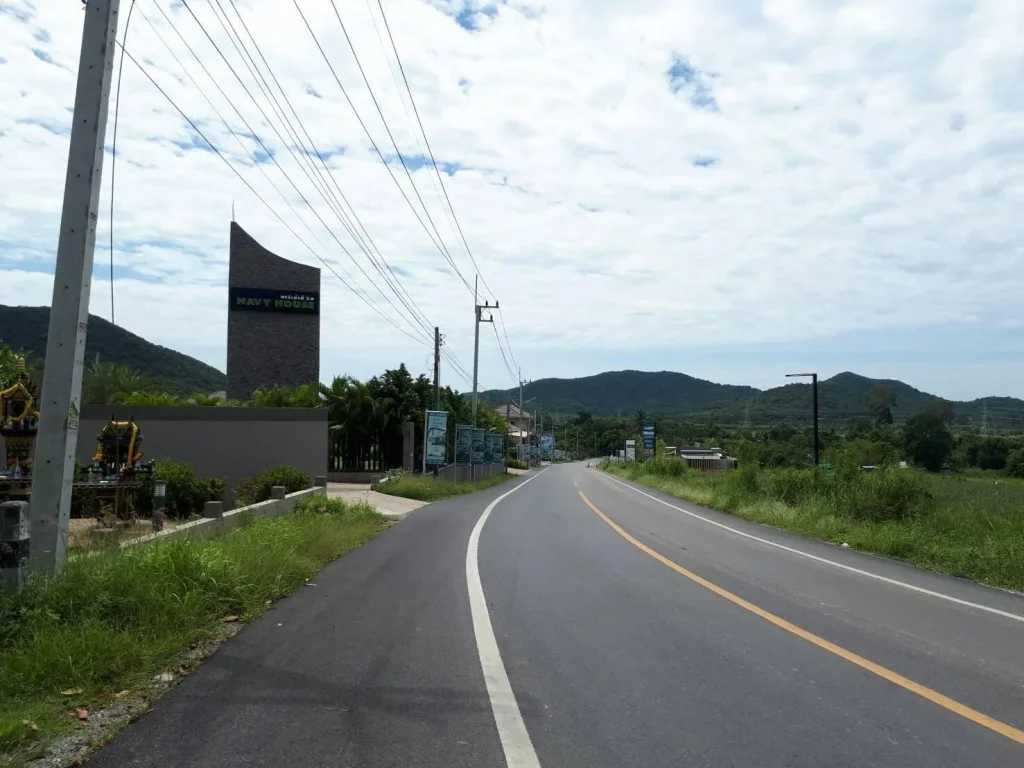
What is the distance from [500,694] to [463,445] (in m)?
35.4

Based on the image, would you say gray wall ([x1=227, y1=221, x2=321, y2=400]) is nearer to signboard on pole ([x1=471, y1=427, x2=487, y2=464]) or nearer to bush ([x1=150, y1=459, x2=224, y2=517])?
signboard on pole ([x1=471, y1=427, x2=487, y2=464])

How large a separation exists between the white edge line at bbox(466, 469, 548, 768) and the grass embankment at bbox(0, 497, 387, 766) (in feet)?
7.30

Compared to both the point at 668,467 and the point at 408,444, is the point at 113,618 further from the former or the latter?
the point at 668,467

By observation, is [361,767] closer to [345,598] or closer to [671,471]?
[345,598]

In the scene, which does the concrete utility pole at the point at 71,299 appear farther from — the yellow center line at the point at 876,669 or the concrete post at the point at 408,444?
the concrete post at the point at 408,444

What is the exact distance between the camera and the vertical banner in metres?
40.7

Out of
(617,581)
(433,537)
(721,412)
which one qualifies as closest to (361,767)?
(617,581)

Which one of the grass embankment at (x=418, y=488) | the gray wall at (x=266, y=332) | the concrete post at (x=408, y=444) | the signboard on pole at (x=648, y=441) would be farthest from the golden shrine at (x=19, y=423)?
the signboard on pole at (x=648, y=441)

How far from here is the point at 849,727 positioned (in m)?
5.19

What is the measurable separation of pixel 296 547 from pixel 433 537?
185 inches

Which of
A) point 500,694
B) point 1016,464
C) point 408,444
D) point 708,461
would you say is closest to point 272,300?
point 408,444

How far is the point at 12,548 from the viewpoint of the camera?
6.73 metres

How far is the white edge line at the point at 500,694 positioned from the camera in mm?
4691

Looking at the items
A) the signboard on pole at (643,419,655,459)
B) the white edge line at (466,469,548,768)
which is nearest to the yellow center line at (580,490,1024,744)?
the white edge line at (466,469,548,768)
